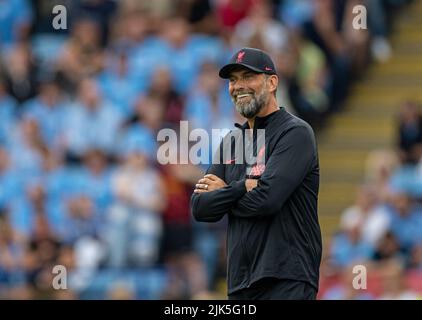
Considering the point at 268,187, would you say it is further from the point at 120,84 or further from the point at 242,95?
the point at 120,84

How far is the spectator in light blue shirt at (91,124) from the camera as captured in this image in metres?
14.1

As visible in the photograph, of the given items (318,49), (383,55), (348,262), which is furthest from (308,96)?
(348,262)

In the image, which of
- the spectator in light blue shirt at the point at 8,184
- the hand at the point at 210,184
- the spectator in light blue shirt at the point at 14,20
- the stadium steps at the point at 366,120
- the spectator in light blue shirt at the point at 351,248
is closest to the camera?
the hand at the point at 210,184

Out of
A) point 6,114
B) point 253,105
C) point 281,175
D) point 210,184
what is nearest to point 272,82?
point 253,105

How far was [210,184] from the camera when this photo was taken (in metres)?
7.04

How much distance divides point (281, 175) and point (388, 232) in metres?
5.62

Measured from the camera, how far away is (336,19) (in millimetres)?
14875

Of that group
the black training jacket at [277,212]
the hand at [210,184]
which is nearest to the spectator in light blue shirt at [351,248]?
the hand at [210,184]

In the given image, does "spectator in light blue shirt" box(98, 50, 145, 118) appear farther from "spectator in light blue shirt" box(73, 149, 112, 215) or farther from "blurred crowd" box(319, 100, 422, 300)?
"blurred crowd" box(319, 100, 422, 300)

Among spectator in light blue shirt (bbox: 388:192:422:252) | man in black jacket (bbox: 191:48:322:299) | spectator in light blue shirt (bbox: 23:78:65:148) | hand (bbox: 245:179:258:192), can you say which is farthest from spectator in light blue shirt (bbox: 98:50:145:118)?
hand (bbox: 245:179:258:192)

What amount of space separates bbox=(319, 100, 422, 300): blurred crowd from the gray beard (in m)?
4.59

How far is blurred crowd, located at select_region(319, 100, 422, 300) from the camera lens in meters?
11.5

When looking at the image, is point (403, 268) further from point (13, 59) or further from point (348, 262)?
point (13, 59)

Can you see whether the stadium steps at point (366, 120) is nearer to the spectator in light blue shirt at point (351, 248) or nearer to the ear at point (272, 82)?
the spectator in light blue shirt at point (351, 248)
